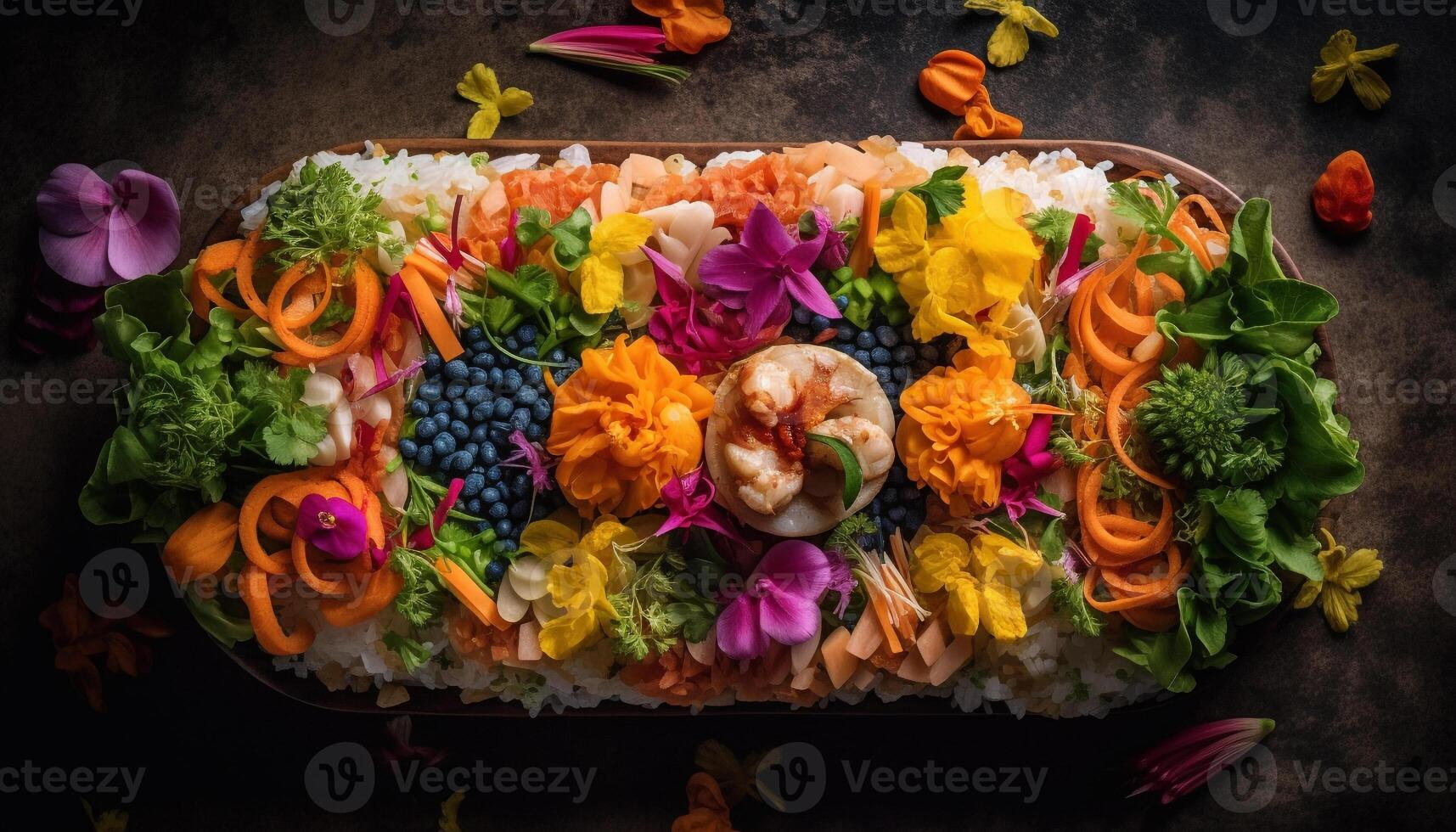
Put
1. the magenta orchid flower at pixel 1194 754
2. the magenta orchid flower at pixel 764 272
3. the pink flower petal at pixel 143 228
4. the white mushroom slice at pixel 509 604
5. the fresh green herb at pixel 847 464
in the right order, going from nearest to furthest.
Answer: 1. the fresh green herb at pixel 847 464
2. the magenta orchid flower at pixel 764 272
3. the white mushroom slice at pixel 509 604
4. the pink flower petal at pixel 143 228
5. the magenta orchid flower at pixel 1194 754

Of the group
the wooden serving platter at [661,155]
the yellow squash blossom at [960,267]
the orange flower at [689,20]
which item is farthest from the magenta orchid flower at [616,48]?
the yellow squash blossom at [960,267]

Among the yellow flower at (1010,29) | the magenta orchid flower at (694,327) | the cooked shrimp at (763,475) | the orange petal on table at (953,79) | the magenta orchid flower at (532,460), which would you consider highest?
the yellow flower at (1010,29)

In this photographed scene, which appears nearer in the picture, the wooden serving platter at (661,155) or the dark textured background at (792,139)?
the wooden serving platter at (661,155)

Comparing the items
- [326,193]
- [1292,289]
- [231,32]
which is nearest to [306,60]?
[231,32]

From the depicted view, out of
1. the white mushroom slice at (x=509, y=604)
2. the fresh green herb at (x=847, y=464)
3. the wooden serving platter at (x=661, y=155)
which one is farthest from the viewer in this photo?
the wooden serving platter at (x=661, y=155)

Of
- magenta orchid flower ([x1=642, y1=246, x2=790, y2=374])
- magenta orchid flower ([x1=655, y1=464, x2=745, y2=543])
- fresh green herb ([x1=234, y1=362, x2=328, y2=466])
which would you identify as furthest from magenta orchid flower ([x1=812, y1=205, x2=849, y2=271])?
fresh green herb ([x1=234, y1=362, x2=328, y2=466])

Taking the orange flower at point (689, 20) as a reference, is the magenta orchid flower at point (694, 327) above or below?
below

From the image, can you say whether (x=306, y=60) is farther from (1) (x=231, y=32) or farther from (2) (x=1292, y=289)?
(2) (x=1292, y=289)

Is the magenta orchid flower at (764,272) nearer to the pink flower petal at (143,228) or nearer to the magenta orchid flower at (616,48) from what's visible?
the magenta orchid flower at (616,48)

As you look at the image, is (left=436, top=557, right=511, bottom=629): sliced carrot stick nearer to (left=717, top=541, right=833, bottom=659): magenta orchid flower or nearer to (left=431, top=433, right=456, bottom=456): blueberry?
(left=431, top=433, right=456, bottom=456): blueberry
